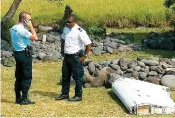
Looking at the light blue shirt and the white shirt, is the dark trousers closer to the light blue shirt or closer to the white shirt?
the white shirt

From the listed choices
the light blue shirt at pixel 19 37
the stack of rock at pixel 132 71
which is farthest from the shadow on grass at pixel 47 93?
the light blue shirt at pixel 19 37

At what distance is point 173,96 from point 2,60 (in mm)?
6176

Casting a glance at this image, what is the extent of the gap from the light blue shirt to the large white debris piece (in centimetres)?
216

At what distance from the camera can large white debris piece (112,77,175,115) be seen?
393 inches

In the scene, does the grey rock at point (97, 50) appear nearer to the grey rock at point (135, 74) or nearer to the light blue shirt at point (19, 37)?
the grey rock at point (135, 74)

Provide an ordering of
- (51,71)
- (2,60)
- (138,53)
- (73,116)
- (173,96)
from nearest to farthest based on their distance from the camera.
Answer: (73,116) < (173,96) < (51,71) < (2,60) < (138,53)

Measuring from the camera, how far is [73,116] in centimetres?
986

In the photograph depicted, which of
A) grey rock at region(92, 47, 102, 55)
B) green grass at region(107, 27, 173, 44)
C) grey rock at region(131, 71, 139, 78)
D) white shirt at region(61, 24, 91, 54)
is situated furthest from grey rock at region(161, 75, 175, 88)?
green grass at region(107, 27, 173, 44)

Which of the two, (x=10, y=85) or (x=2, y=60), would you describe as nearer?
(x=10, y=85)

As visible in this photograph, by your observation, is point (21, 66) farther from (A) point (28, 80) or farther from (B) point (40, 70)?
(B) point (40, 70)

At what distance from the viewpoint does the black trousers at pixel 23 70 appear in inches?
413

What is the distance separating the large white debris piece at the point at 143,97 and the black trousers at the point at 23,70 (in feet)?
6.12

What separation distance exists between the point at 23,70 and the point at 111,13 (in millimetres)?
15033

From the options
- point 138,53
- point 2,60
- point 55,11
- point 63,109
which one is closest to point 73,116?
point 63,109
